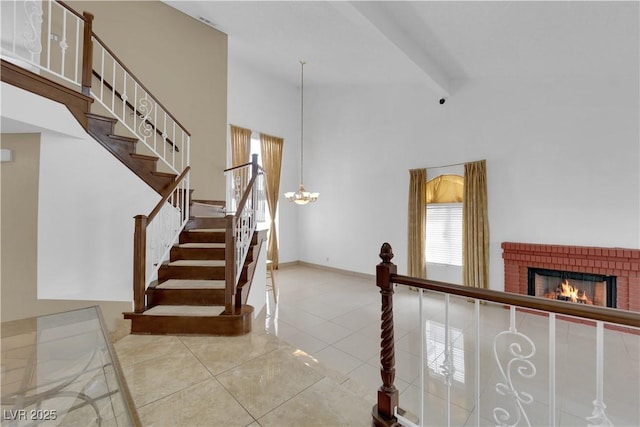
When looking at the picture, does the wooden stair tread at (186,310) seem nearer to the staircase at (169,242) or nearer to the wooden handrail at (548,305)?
the staircase at (169,242)

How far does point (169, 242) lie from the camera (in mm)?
3551

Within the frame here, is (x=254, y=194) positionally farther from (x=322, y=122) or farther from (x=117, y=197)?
(x=322, y=122)

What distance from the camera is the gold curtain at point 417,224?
538 centimetres

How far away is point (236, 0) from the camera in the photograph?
161 inches

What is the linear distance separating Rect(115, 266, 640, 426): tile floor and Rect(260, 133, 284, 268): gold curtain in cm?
297

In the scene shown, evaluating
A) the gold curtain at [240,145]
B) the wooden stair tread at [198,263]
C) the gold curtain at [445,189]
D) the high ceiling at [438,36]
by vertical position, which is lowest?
the wooden stair tread at [198,263]

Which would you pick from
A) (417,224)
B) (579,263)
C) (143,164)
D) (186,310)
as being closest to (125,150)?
(143,164)

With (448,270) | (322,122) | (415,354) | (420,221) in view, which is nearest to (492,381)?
(415,354)

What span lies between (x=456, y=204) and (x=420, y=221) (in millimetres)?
718

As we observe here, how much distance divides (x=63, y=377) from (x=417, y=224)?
5.21 m

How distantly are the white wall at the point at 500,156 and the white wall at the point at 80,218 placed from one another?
15.3 ft

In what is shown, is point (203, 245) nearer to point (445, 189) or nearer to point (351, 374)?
point (351, 374)

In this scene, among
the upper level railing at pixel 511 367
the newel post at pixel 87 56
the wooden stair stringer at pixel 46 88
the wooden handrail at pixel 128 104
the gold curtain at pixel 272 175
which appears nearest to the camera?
the upper level railing at pixel 511 367

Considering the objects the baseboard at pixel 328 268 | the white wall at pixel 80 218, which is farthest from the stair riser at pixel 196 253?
the baseboard at pixel 328 268
